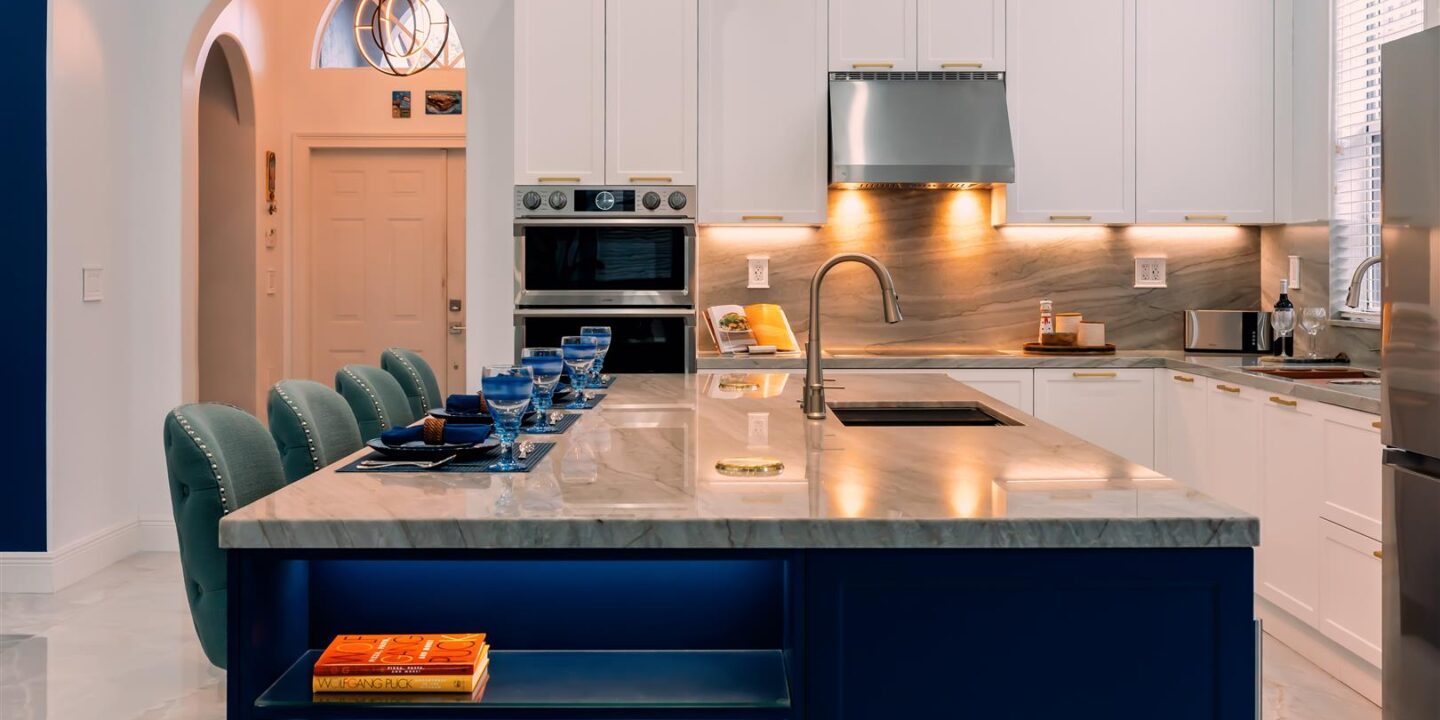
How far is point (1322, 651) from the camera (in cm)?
356

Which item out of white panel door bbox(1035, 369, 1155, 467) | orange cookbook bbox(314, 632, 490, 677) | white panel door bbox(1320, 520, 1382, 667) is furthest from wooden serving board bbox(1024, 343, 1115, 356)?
orange cookbook bbox(314, 632, 490, 677)

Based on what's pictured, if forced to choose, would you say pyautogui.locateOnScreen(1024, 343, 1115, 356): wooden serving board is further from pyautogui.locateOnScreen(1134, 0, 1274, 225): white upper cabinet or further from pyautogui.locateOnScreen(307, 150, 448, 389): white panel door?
pyautogui.locateOnScreen(307, 150, 448, 389): white panel door

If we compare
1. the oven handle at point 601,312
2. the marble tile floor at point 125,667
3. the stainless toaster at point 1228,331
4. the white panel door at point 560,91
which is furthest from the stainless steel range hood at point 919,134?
the marble tile floor at point 125,667

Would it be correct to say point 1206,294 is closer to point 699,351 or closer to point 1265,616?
point 1265,616

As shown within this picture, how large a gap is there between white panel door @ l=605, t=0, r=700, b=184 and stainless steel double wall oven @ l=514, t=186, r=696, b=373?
10 centimetres

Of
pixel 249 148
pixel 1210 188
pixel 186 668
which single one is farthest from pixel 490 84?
pixel 1210 188

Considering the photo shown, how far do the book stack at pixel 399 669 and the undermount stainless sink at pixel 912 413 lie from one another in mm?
1517

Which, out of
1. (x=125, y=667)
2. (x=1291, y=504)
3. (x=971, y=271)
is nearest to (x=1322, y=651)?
(x=1291, y=504)

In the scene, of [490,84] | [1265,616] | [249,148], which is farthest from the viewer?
[249,148]

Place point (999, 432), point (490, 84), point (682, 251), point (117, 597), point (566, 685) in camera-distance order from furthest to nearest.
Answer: point (490, 84) → point (682, 251) → point (117, 597) → point (999, 432) → point (566, 685)

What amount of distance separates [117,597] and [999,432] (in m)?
3.52

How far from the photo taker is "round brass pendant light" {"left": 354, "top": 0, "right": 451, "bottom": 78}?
6770mm

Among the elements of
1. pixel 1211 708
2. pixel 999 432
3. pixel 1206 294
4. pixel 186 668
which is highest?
pixel 1206 294

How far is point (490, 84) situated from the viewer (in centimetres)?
510
